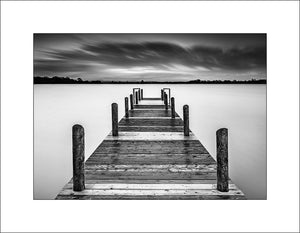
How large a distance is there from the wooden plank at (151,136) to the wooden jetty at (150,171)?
0.06m

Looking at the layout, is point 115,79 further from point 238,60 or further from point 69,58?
point 238,60

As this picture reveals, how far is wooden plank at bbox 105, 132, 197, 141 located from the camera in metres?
9.11

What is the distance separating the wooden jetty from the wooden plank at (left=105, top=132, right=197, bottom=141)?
60 mm

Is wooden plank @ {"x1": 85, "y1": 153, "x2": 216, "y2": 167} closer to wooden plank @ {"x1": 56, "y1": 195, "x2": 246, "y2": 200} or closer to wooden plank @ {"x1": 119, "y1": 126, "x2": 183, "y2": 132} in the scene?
wooden plank @ {"x1": 56, "y1": 195, "x2": 246, "y2": 200}

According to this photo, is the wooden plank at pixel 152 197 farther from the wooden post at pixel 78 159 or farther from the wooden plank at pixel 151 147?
the wooden plank at pixel 151 147

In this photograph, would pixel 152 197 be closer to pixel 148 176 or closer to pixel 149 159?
pixel 148 176

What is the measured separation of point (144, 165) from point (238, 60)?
31.7 feet

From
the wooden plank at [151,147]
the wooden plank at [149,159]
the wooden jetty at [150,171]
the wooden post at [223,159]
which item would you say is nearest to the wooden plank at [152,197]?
the wooden jetty at [150,171]

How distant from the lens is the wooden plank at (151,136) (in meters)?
9.11

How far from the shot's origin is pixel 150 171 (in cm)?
594

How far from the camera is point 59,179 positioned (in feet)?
30.4

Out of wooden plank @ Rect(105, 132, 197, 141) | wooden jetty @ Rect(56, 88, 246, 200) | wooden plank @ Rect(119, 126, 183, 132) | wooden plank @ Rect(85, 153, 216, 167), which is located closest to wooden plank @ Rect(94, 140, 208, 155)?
wooden jetty @ Rect(56, 88, 246, 200)
